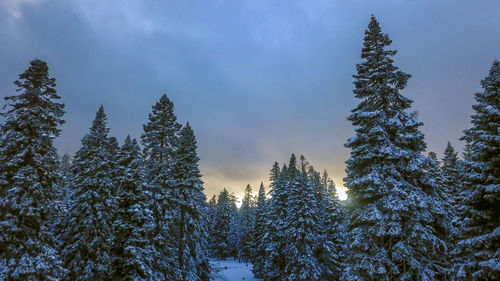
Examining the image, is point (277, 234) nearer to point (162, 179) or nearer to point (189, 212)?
point (189, 212)

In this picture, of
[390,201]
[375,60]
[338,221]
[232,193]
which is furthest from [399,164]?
[232,193]

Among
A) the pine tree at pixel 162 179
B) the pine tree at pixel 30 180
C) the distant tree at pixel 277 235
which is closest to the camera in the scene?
the pine tree at pixel 30 180

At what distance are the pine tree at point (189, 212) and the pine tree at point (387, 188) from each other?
19.1 meters

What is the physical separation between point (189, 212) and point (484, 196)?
85.6 ft

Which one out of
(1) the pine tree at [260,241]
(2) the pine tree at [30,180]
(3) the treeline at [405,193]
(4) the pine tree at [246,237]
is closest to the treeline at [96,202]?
(2) the pine tree at [30,180]

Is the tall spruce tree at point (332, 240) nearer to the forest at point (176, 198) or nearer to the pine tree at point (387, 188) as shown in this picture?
the forest at point (176, 198)

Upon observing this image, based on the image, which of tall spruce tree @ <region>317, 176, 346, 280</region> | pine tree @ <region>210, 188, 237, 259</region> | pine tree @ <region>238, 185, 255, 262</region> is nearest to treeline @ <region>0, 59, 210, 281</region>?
tall spruce tree @ <region>317, 176, 346, 280</region>

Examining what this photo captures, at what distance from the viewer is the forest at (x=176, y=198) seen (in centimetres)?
1424

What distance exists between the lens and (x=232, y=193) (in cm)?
10838

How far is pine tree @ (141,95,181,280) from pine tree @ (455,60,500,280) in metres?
20.7

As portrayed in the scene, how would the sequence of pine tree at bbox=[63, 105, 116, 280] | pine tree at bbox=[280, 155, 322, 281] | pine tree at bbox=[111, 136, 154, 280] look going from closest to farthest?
pine tree at bbox=[63, 105, 116, 280], pine tree at bbox=[111, 136, 154, 280], pine tree at bbox=[280, 155, 322, 281]

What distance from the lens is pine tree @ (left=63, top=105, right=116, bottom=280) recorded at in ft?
71.9

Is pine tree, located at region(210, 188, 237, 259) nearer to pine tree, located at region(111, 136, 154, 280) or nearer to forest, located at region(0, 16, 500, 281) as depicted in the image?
forest, located at region(0, 16, 500, 281)

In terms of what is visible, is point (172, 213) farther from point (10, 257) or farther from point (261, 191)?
point (261, 191)
